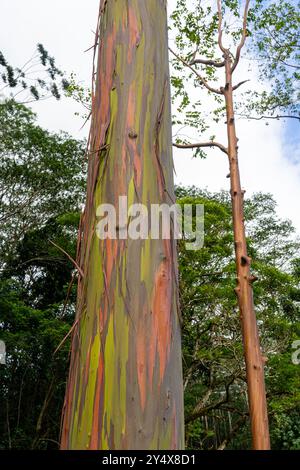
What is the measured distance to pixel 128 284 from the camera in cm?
101

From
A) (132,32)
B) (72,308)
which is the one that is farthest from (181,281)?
(132,32)

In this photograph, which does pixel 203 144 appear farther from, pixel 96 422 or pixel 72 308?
pixel 72 308

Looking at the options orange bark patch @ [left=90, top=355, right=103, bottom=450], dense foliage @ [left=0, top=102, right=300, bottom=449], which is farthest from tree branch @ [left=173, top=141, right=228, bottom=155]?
dense foliage @ [left=0, top=102, right=300, bottom=449]

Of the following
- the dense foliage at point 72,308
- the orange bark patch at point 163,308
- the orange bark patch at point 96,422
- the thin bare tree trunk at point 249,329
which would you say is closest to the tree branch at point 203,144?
the thin bare tree trunk at point 249,329

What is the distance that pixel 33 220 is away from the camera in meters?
10.8

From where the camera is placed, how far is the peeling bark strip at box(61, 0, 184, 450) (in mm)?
900

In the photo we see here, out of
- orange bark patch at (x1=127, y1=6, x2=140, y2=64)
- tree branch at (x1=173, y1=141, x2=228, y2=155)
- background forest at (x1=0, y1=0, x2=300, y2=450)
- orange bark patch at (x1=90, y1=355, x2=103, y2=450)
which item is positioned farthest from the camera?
background forest at (x1=0, y1=0, x2=300, y2=450)

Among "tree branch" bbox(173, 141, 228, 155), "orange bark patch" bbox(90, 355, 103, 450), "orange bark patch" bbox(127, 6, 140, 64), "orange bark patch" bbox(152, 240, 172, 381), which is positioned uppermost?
"tree branch" bbox(173, 141, 228, 155)

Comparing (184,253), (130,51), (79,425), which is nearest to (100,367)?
(79,425)

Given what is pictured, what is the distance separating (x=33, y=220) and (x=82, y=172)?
1.76 metres

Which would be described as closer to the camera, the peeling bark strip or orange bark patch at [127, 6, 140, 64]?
the peeling bark strip

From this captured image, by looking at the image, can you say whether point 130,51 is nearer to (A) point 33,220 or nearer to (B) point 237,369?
(B) point 237,369

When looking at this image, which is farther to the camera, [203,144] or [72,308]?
[72,308]

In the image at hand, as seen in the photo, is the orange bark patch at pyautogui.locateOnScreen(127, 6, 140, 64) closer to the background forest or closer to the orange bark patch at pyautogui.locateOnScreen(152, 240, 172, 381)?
the orange bark patch at pyautogui.locateOnScreen(152, 240, 172, 381)
